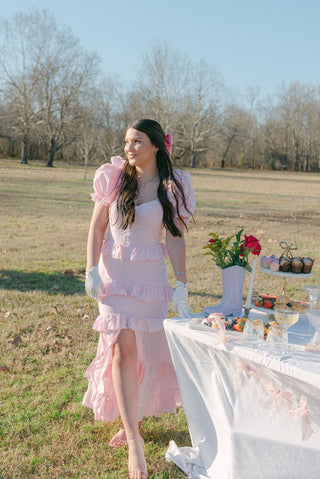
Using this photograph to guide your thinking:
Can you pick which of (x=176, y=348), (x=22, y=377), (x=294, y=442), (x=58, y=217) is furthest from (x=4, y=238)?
(x=294, y=442)

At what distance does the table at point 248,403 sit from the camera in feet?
6.39

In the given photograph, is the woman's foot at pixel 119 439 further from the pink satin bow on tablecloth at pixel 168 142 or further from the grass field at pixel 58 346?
the pink satin bow on tablecloth at pixel 168 142

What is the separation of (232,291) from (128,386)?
0.75 meters

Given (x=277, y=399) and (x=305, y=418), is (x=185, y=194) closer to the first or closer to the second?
(x=277, y=399)

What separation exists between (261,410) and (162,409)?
3.20ft

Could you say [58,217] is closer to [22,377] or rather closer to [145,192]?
[22,377]

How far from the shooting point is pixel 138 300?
2635 millimetres

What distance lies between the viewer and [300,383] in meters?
1.91

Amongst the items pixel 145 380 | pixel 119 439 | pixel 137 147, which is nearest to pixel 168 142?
pixel 137 147

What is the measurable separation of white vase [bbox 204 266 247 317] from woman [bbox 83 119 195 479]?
210 mm

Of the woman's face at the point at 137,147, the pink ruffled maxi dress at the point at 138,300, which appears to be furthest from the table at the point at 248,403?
the woman's face at the point at 137,147

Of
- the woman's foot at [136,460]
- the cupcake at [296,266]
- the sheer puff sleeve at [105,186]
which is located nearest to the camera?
the woman's foot at [136,460]

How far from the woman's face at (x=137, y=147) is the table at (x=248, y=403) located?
931 mm

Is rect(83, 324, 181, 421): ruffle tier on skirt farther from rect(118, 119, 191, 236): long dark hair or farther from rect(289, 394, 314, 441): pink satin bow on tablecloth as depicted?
rect(289, 394, 314, 441): pink satin bow on tablecloth
